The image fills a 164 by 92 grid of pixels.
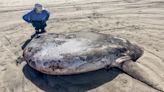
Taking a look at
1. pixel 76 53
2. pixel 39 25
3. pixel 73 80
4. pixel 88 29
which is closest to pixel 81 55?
pixel 76 53

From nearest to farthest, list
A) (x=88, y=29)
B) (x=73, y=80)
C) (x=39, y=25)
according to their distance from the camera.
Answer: (x=73, y=80), (x=39, y=25), (x=88, y=29)

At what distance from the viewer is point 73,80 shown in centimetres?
675

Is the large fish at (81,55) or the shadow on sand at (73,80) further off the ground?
the large fish at (81,55)

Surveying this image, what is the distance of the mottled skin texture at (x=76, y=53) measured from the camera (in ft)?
21.6

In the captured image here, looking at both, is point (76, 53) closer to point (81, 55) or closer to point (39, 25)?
point (81, 55)

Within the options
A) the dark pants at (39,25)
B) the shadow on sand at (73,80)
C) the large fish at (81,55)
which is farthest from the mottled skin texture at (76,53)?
the dark pants at (39,25)

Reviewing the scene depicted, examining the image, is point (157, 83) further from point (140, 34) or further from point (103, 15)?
point (103, 15)

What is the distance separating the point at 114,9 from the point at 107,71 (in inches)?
242

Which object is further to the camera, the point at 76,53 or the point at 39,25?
the point at 39,25

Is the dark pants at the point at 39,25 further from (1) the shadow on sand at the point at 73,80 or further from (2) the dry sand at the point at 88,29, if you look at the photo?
(1) the shadow on sand at the point at 73,80

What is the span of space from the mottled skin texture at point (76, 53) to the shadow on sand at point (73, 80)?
0.21 metres

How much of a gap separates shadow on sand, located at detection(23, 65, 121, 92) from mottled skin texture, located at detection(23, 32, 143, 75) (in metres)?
0.21

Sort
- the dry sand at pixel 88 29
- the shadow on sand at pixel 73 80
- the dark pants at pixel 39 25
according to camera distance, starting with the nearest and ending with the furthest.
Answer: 1. the shadow on sand at pixel 73 80
2. the dry sand at pixel 88 29
3. the dark pants at pixel 39 25

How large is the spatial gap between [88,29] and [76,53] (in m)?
3.74
